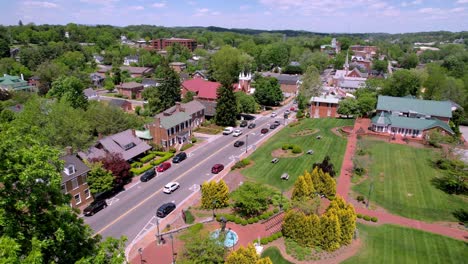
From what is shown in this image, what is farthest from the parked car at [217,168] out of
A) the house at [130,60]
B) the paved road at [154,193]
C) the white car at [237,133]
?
the house at [130,60]

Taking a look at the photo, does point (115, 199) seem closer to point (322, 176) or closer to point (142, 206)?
point (142, 206)

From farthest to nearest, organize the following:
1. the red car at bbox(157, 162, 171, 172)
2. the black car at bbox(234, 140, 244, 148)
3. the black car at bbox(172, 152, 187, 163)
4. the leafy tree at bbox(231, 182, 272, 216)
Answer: the black car at bbox(234, 140, 244, 148) < the black car at bbox(172, 152, 187, 163) < the red car at bbox(157, 162, 171, 172) < the leafy tree at bbox(231, 182, 272, 216)

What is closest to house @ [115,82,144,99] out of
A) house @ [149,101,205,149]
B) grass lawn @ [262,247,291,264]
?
house @ [149,101,205,149]

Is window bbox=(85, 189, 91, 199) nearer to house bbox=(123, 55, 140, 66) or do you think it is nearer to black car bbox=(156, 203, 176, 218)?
black car bbox=(156, 203, 176, 218)

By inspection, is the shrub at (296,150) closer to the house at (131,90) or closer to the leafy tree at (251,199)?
the leafy tree at (251,199)

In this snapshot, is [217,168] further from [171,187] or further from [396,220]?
[396,220]

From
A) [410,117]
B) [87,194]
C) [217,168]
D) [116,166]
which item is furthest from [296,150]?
[87,194]
